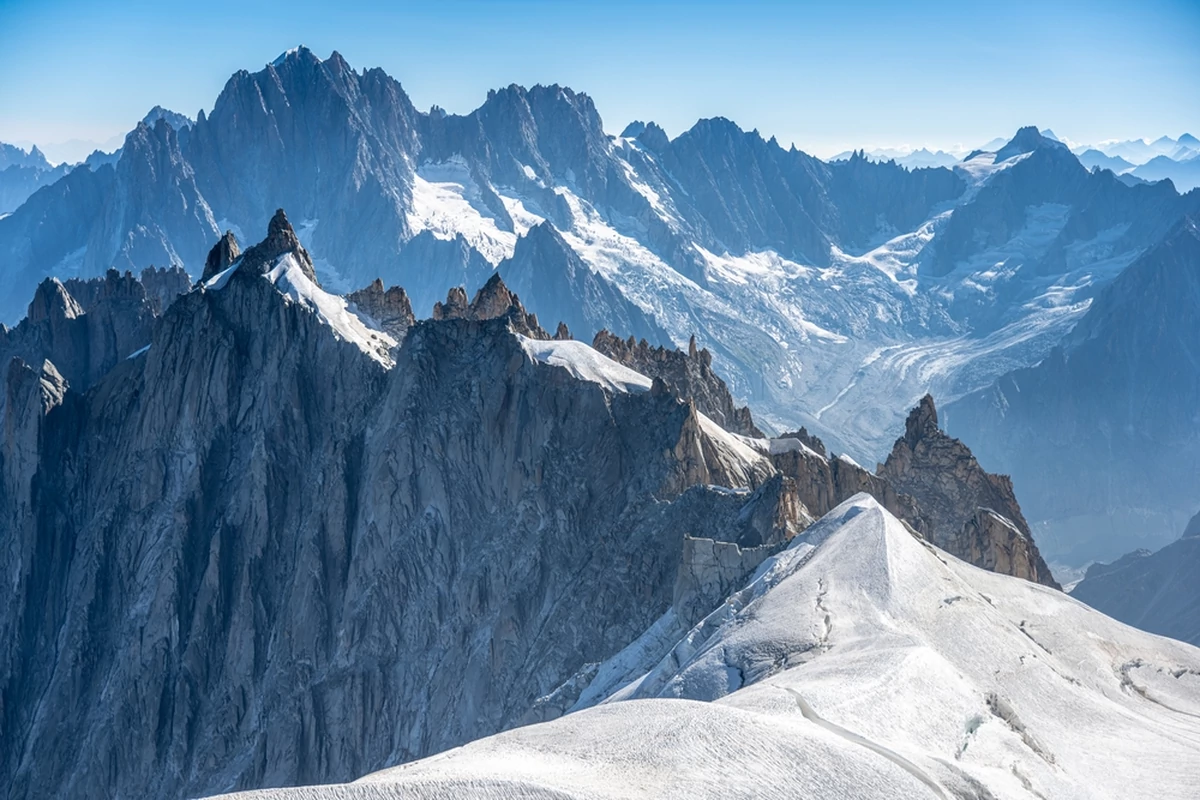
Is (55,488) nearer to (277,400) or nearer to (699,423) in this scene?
(277,400)

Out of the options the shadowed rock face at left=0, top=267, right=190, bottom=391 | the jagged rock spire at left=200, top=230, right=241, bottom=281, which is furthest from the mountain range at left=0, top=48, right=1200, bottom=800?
the shadowed rock face at left=0, top=267, right=190, bottom=391

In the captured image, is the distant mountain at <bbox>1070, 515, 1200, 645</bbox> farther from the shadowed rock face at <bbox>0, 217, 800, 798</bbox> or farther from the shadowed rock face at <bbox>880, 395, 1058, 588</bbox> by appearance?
the shadowed rock face at <bbox>0, 217, 800, 798</bbox>

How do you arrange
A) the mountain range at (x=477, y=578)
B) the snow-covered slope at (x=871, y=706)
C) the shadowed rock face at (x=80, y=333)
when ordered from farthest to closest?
1. the shadowed rock face at (x=80, y=333)
2. the mountain range at (x=477, y=578)
3. the snow-covered slope at (x=871, y=706)

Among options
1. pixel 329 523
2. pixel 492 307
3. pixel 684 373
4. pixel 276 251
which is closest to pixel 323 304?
pixel 276 251

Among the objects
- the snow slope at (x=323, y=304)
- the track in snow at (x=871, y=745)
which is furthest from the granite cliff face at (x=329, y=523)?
the track in snow at (x=871, y=745)

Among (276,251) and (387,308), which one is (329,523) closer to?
(387,308)

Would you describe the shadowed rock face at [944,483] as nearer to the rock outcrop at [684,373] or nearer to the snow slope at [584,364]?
the rock outcrop at [684,373]
